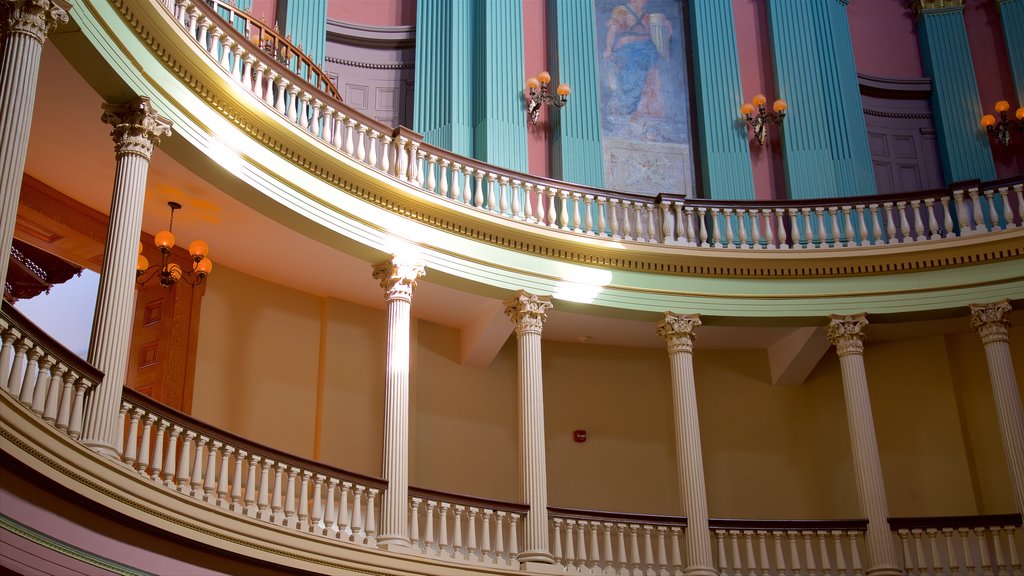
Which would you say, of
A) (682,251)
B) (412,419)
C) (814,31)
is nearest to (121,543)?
(412,419)

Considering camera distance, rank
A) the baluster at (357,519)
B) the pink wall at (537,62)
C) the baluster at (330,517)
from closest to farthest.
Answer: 1. the baluster at (330,517)
2. the baluster at (357,519)
3. the pink wall at (537,62)

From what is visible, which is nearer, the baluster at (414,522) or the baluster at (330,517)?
the baluster at (330,517)

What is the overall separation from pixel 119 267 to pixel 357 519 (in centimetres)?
393

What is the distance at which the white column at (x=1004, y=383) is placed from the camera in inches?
569

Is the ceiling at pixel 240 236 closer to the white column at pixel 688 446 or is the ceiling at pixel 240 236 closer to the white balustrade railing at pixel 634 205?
Answer: the white column at pixel 688 446

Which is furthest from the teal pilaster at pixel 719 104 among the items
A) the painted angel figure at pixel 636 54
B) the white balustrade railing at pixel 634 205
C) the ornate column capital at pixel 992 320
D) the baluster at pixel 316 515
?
the baluster at pixel 316 515

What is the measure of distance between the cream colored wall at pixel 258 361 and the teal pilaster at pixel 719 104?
24.2 ft

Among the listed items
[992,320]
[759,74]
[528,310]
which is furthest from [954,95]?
[528,310]

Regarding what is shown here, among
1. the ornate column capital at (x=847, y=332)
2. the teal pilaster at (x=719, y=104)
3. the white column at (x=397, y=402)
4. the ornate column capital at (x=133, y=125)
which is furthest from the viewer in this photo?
the teal pilaster at (x=719, y=104)

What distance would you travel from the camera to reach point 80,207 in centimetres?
1417

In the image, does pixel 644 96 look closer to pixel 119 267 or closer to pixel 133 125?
pixel 133 125

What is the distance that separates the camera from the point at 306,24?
59.6ft

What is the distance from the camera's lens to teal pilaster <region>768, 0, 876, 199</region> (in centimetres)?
1920

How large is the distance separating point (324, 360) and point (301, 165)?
12.2 ft
